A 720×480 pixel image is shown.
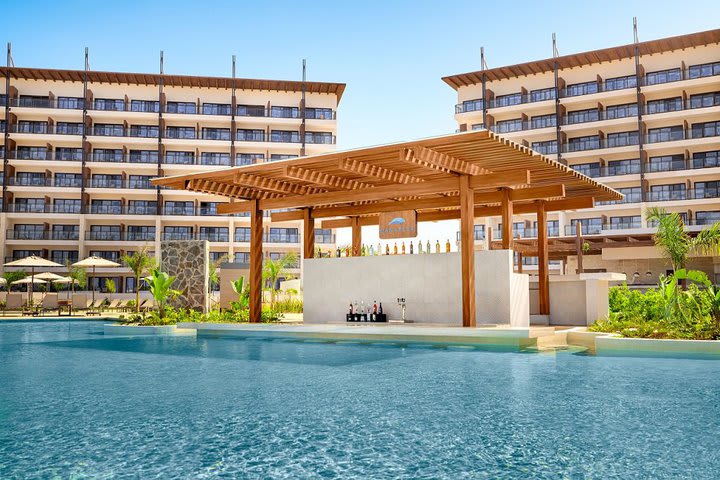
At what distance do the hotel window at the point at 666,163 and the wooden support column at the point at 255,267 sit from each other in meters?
35.1

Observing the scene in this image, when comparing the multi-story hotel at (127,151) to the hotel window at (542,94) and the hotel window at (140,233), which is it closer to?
the hotel window at (140,233)

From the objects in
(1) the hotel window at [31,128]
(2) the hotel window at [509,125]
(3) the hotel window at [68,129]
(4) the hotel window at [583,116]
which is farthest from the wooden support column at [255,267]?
(1) the hotel window at [31,128]

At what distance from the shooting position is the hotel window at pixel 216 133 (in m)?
54.8

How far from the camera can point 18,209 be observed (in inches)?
2041

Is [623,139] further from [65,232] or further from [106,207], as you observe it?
[65,232]

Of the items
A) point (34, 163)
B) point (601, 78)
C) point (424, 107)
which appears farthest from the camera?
point (34, 163)

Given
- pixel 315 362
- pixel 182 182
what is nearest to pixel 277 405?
pixel 315 362

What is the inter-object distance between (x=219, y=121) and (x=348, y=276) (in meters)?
40.0

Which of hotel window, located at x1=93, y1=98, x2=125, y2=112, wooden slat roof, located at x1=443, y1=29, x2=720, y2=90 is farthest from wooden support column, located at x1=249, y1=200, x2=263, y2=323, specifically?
hotel window, located at x1=93, y1=98, x2=125, y2=112

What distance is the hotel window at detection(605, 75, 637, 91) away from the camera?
151 feet

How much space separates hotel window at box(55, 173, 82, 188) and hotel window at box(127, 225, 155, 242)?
18.3ft

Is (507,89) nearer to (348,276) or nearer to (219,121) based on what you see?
(219,121)

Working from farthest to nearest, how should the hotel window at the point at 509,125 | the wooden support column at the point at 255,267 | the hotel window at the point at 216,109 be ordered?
the hotel window at the point at 216,109 → the hotel window at the point at 509,125 → the wooden support column at the point at 255,267

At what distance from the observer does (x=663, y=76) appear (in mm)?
45094
